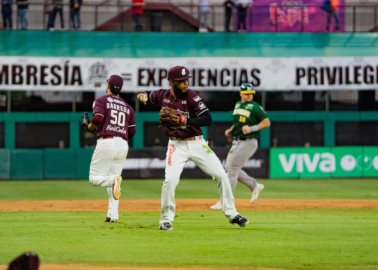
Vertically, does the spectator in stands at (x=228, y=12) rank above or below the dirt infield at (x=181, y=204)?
above

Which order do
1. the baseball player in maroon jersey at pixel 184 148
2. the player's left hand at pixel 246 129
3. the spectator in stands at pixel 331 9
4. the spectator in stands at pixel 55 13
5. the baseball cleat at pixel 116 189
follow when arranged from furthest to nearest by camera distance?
the spectator in stands at pixel 331 9, the spectator in stands at pixel 55 13, the player's left hand at pixel 246 129, the baseball cleat at pixel 116 189, the baseball player in maroon jersey at pixel 184 148

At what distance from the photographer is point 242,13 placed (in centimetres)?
3731

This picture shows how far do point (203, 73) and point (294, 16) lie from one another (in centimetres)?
414

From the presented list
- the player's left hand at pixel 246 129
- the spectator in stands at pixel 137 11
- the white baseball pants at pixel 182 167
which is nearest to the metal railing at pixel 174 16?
the spectator in stands at pixel 137 11

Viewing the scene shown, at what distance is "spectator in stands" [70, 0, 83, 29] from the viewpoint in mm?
36144

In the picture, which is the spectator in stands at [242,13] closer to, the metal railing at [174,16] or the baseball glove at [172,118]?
the metal railing at [174,16]

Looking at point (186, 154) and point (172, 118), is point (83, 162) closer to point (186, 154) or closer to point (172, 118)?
point (186, 154)

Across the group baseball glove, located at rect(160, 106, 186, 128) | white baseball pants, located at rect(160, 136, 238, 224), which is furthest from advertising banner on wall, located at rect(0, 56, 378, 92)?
baseball glove, located at rect(160, 106, 186, 128)

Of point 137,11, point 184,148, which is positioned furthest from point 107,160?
point 137,11

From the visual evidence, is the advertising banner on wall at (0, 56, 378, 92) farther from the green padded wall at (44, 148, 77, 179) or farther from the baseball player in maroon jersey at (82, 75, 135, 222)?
the baseball player in maroon jersey at (82, 75, 135, 222)

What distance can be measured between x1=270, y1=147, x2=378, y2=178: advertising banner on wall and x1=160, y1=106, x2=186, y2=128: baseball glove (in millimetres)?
20810

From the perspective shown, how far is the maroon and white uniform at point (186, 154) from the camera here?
47.8ft

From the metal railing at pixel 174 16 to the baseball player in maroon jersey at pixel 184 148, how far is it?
22431mm

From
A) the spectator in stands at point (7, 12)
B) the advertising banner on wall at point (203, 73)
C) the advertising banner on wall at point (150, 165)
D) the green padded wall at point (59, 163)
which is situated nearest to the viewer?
the advertising banner on wall at point (150, 165)
